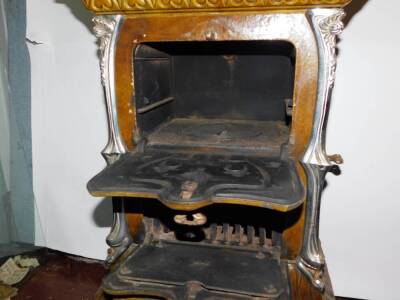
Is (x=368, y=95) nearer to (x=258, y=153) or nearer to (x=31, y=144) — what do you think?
(x=258, y=153)

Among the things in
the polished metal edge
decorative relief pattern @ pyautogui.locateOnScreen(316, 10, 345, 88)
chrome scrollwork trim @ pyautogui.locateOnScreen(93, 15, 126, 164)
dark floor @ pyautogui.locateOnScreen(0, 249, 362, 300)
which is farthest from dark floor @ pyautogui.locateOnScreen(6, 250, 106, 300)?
decorative relief pattern @ pyautogui.locateOnScreen(316, 10, 345, 88)

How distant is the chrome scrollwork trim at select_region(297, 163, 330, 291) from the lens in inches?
40.1

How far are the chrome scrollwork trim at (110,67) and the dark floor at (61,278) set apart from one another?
1032 mm

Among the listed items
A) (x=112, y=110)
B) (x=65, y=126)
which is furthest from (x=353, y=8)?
(x=65, y=126)

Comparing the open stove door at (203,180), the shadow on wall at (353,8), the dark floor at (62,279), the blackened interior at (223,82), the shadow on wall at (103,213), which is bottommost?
the dark floor at (62,279)

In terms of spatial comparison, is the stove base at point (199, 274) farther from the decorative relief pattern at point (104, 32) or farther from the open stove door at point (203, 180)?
the decorative relief pattern at point (104, 32)

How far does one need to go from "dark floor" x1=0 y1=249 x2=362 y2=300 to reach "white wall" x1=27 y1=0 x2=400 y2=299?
0.22ft

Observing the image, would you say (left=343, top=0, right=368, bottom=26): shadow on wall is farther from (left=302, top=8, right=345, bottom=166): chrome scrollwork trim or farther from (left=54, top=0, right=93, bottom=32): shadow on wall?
(left=54, top=0, right=93, bottom=32): shadow on wall

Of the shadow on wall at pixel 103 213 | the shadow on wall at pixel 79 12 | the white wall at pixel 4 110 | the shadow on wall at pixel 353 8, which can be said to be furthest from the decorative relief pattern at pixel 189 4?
the shadow on wall at pixel 103 213

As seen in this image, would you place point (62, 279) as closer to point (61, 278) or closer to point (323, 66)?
point (61, 278)

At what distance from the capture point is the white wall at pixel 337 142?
1435mm

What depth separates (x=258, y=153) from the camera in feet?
3.52

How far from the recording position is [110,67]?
1068 millimetres

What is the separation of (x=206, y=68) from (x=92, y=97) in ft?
2.16
